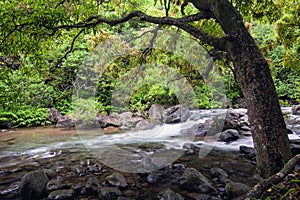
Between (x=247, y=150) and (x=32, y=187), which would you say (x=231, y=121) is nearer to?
(x=247, y=150)

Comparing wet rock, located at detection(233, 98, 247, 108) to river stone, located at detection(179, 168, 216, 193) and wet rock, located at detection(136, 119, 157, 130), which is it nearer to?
wet rock, located at detection(136, 119, 157, 130)

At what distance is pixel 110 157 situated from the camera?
20.2 feet

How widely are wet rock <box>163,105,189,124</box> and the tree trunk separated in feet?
28.9

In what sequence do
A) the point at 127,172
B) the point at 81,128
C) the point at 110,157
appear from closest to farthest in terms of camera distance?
1. the point at 127,172
2. the point at 110,157
3. the point at 81,128

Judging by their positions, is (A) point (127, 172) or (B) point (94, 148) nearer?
(A) point (127, 172)

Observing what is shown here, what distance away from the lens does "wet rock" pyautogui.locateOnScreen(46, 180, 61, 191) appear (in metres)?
3.89

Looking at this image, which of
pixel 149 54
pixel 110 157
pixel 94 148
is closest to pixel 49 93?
pixel 94 148

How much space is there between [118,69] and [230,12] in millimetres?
2966

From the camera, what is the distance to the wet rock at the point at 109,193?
11.7 ft

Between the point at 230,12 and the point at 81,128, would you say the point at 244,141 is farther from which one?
the point at 81,128

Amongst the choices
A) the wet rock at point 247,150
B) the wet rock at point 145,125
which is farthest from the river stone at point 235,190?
the wet rock at point 145,125

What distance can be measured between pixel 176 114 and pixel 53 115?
731 cm

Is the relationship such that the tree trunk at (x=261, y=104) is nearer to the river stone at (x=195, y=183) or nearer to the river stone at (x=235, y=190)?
the river stone at (x=235, y=190)

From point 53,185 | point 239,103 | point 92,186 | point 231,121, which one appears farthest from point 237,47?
point 239,103
